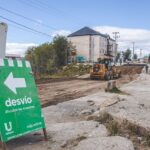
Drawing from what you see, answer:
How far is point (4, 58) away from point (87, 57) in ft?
357

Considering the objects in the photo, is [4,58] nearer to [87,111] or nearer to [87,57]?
[87,111]

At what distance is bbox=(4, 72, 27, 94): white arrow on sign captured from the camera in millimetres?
5932

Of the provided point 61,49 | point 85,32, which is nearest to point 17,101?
point 61,49

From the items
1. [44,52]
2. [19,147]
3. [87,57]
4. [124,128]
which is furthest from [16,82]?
[87,57]

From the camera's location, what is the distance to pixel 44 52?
254ft

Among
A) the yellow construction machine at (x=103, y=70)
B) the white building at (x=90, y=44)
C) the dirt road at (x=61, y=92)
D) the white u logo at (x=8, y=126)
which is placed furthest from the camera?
the white building at (x=90, y=44)

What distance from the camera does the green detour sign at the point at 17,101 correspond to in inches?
225

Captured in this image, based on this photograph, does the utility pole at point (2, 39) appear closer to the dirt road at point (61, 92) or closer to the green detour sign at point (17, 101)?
the green detour sign at point (17, 101)

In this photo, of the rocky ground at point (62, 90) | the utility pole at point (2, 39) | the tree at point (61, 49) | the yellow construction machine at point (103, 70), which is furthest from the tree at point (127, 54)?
the utility pole at point (2, 39)

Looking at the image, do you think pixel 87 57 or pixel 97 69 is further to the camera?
pixel 87 57

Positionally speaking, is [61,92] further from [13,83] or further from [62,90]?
[13,83]

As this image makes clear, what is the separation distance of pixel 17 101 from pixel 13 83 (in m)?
0.31

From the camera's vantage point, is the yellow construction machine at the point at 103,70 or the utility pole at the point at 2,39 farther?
the yellow construction machine at the point at 103,70

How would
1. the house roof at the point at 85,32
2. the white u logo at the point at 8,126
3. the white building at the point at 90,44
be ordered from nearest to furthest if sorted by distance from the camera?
the white u logo at the point at 8,126, the white building at the point at 90,44, the house roof at the point at 85,32
